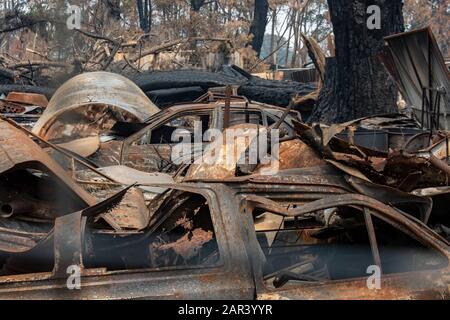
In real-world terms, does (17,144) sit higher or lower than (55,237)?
higher

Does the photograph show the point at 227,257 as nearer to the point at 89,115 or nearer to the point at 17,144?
the point at 17,144

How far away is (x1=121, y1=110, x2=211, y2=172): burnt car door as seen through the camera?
20.6ft

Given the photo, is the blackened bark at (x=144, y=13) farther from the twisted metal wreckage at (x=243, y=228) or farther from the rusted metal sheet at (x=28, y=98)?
the twisted metal wreckage at (x=243, y=228)

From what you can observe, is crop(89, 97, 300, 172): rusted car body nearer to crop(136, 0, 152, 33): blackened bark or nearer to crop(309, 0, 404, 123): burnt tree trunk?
crop(309, 0, 404, 123): burnt tree trunk

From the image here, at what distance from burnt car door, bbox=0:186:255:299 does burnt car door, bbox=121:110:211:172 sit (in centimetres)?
282

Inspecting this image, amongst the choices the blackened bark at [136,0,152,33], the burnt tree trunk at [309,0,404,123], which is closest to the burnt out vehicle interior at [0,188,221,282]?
the burnt tree trunk at [309,0,404,123]

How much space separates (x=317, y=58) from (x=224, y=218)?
8969mm

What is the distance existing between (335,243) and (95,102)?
5271mm

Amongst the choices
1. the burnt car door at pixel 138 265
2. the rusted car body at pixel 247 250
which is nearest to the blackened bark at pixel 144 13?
the rusted car body at pixel 247 250

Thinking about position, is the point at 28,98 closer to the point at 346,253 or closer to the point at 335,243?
the point at 335,243

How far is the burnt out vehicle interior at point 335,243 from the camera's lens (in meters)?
2.84

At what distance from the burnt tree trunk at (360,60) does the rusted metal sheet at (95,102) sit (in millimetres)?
3128

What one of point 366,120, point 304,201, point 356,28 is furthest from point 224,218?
→ point 356,28

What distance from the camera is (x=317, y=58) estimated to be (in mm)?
11219
